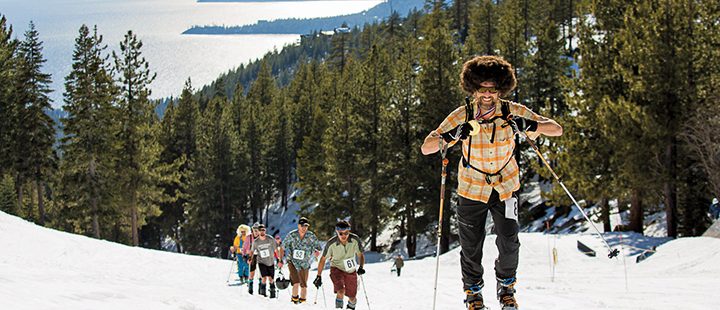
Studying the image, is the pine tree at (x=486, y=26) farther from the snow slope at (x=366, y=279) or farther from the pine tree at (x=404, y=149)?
the snow slope at (x=366, y=279)

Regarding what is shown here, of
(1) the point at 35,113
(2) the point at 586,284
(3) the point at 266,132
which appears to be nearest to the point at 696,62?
(2) the point at 586,284

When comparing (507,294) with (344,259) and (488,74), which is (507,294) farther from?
(344,259)

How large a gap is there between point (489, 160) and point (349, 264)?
521cm

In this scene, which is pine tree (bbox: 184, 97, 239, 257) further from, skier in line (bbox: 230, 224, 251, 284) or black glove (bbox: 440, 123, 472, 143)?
black glove (bbox: 440, 123, 472, 143)

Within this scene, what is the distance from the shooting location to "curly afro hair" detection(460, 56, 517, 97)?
18.6 feet

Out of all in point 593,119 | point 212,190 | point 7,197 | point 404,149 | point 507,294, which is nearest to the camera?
point 507,294

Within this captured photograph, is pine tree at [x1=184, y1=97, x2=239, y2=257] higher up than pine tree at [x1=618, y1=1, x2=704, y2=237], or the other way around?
pine tree at [x1=618, y1=1, x2=704, y2=237]

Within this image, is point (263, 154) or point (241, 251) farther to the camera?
point (263, 154)

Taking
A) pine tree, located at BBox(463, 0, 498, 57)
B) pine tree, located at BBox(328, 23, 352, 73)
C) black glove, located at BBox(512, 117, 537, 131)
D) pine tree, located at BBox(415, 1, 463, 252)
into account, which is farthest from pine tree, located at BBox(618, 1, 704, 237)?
pine tree, located at BBox(328, 23, 352, 73)

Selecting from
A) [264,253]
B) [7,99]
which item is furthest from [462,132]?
[7,99]

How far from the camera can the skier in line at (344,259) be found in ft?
34.0

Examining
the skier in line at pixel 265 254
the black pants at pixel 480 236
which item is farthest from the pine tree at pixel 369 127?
the black pants at pixel 480 236

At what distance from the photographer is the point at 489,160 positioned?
569 cm

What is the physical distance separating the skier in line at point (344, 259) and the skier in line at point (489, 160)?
4630 mm
